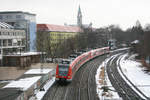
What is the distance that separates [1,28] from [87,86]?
3415cm

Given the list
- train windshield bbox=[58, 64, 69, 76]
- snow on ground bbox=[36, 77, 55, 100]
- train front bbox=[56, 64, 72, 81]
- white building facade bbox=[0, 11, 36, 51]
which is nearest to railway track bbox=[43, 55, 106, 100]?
snow on ground bbox=[36, 77, 55, 100]

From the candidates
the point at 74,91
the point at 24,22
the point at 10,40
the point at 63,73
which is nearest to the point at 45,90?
the point at 63,73

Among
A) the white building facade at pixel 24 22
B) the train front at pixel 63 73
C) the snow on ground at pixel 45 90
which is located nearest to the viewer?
the snow on ground at pixel 45 90

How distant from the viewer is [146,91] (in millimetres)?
25234

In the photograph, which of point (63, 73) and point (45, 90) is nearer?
point (45, 90)

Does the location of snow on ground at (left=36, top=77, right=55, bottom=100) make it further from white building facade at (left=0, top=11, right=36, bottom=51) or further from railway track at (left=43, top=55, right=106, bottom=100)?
white building facade at (left=0, top=11, right=36, bottom=51)

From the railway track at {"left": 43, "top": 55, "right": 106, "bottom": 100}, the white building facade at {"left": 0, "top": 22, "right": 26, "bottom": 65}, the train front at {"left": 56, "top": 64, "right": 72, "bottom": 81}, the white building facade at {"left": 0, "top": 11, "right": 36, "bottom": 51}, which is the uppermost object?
the white building facade at {"left": 0, "top": 11, "right": 36, "bottom": 51}

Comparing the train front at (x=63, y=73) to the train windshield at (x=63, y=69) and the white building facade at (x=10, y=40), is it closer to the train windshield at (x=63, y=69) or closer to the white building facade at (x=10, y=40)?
the train windshield at (x=63, y=69)

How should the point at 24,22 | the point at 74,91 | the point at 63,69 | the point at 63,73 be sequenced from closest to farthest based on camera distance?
the point at 74,91 < the point at 63,73 < the point at 63,69 < the point at 24,22

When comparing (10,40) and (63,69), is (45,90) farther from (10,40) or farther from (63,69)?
(10,40)

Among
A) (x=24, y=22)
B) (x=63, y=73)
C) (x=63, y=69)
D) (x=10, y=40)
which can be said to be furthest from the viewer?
(x=24, y=22)

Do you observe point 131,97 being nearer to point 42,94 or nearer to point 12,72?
point 42,94

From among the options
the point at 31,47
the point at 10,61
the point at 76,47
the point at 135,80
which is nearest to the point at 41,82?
the point at 135,80

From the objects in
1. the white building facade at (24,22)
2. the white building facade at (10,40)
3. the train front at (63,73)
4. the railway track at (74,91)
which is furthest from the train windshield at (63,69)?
the white building facade at (24,22)
